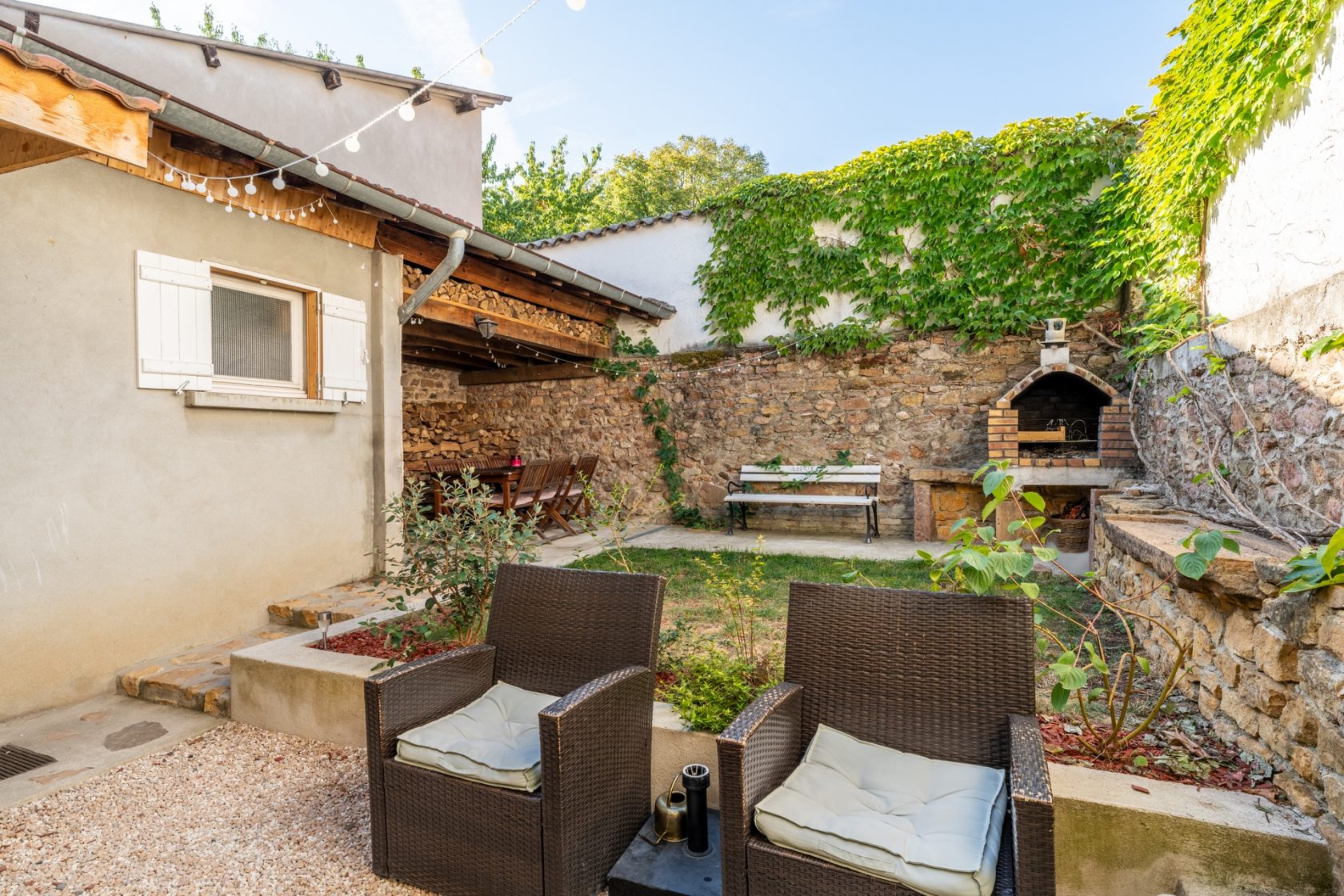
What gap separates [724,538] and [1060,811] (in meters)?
5.23

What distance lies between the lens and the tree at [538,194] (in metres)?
17.9

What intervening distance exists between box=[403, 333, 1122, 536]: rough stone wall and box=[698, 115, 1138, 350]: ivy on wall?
13.8 inches

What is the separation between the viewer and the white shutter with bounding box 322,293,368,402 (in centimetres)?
432

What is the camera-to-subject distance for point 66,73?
205 cm

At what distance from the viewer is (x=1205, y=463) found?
373 centimetres

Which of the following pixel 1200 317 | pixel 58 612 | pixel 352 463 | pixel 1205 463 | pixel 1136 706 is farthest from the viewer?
pixel 352 463

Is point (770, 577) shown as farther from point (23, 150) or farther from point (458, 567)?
point (23, 150)

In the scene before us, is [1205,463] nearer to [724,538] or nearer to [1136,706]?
[1136,706]

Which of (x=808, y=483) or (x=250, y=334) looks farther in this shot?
(x=808, y=483)

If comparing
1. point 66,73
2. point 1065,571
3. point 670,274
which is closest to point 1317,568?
point 1065,571

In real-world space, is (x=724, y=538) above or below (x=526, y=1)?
below

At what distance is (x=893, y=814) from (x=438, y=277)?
4438 millimetres

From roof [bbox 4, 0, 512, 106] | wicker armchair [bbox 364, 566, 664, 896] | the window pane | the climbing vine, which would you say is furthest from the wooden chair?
wicker armchair [bbox 364, 566, 664, 896]

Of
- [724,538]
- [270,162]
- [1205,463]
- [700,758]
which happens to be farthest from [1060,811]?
[724,538]
